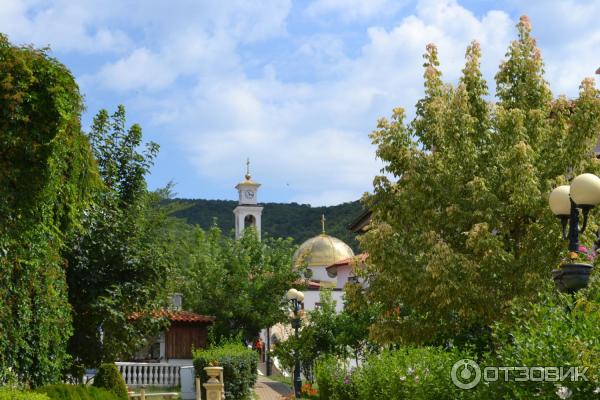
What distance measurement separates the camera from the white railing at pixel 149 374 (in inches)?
1281

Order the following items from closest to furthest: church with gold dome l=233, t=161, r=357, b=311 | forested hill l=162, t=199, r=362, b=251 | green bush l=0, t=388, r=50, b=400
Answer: green bush l=0, t=388, r=50, b=400
church with gold dome l=233, t=161, r=357, b=311
forested hill l=162, t=199, r=362, b=251

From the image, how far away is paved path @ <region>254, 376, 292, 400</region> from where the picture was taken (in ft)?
106

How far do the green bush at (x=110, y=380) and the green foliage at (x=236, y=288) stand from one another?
67.6 ft

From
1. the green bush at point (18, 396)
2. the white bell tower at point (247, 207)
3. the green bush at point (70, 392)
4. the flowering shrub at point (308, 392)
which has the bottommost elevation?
the flowering shrub at point (308, 392)

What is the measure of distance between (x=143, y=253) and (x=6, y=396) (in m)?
11.9

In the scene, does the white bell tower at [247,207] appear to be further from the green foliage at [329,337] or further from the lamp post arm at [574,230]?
the lamp post arm at [574,230]

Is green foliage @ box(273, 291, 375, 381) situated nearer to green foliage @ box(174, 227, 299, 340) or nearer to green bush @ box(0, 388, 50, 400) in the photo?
green foliage @ box(174, 227, 299, 340)

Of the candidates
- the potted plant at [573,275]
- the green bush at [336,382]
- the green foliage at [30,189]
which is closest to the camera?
the potted plant at [573,275]

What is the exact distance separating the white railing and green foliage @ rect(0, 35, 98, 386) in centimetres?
1653

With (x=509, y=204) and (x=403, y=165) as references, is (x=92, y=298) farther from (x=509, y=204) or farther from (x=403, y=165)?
(x=509, y=204)

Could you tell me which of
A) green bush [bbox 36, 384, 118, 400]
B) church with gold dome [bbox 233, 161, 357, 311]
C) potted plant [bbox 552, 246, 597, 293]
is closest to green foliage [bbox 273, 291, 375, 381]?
green bush [bbox 36, 384, 118, 400]

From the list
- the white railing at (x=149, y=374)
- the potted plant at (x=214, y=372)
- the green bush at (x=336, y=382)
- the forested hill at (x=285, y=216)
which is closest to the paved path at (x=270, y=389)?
the white railing at (x=149, y=374)

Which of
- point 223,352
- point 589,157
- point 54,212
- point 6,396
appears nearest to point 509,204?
point 589,157

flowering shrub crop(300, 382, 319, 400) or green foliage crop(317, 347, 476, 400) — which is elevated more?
green foliage crop(317, 347, 476, 400)
